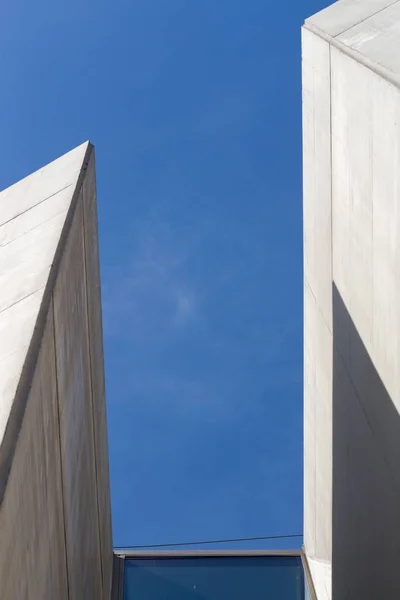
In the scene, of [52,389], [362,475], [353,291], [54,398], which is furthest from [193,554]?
[52,389]

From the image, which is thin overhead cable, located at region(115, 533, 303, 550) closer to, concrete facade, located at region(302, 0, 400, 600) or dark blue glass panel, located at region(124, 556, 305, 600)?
dark blue glass panel, located at region(124, 556, 305, 600)

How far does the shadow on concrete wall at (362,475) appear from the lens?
920cm

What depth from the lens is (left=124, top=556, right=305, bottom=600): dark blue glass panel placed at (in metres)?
15.6

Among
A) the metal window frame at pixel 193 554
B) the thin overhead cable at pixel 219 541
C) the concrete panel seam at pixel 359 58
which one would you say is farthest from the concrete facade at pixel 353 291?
the thin overhead cable at pixel 219 541

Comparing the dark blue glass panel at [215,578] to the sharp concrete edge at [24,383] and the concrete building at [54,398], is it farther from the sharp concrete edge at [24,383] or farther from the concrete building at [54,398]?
the sharp concrete edge at [24,383]

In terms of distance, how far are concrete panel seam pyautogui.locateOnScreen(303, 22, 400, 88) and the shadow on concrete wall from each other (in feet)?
7.32

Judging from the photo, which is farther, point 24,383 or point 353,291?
point 353,291

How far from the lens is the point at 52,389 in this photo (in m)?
7.06

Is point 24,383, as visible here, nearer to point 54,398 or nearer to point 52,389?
point 52,389

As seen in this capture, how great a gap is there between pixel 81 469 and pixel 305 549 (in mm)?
7850

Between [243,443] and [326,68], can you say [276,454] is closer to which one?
[243,443]

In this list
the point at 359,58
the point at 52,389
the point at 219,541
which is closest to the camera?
the point at 52,389

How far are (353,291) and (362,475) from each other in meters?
2.07

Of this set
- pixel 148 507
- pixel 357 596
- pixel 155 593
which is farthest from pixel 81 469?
pixel 148 507
